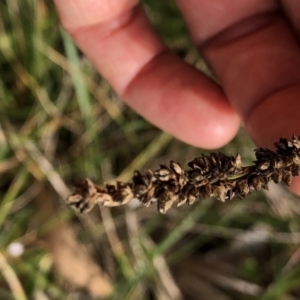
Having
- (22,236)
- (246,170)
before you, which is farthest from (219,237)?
(246,170)

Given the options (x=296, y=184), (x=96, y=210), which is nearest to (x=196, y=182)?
(x=296, y=184)

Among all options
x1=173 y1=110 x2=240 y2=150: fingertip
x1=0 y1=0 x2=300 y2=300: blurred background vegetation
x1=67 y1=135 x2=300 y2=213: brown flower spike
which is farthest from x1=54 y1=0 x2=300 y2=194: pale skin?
x1=67 y1=135 x2=300 y2=213: brown flower spike

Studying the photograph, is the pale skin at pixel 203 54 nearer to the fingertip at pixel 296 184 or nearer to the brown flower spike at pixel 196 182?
the fingertip at pixel 296 184

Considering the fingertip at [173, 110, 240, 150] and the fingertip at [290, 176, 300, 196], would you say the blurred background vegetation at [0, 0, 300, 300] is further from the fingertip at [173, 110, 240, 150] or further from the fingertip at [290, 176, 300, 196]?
the fingertip at [290, 176, 300, 196]

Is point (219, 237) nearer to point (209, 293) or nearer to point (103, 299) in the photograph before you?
point (209, 293)

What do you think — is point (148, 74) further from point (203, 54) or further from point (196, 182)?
point (196, 182)

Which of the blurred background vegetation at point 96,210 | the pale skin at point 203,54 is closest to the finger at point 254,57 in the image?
the pale skin at point 203,54
